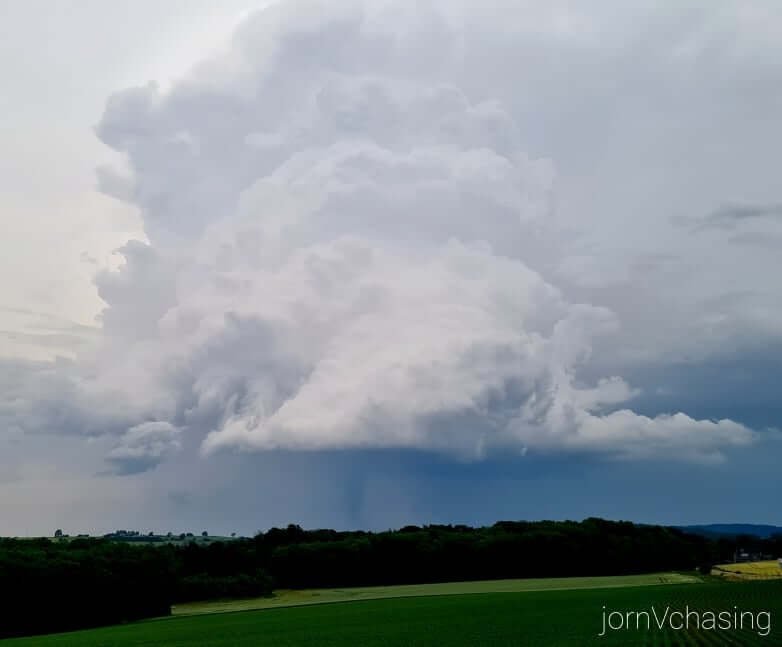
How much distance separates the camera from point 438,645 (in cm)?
6353

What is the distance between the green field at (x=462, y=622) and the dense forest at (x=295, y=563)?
362 inches

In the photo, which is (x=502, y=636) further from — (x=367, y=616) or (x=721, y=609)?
(x=367, y=616)

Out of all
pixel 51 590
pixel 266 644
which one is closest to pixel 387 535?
pixel 51 590

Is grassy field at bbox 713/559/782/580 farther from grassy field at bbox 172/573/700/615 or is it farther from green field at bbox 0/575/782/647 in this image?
green field at bbox 0/575/782/647

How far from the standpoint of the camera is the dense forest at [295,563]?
356 feet

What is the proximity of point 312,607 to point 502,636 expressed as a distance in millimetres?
50610

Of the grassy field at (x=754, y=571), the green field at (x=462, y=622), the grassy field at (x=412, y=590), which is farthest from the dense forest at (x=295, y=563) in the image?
the grassy field at (x=754, y=571)

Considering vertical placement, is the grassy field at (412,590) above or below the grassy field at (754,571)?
below

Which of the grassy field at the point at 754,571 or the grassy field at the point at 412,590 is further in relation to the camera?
the grassy field at the point at 412,590

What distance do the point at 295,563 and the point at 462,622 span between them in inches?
3134

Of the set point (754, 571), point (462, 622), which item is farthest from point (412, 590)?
point (462, 622)

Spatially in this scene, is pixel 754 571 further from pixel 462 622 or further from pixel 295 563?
pixel 295 563

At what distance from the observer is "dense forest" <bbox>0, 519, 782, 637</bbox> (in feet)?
356

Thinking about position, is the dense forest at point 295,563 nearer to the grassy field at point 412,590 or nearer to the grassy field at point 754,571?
the grassy field at point 412,590
